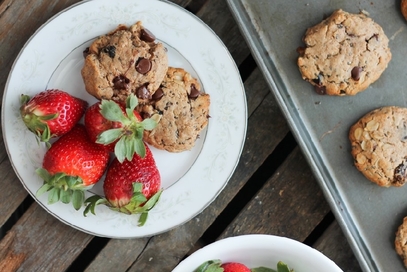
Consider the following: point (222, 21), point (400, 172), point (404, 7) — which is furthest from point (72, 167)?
point (404, 7)

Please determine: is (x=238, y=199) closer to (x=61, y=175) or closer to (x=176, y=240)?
(x=176, y=240)

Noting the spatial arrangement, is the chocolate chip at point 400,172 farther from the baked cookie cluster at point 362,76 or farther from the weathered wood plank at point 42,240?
the weathered wood plank at point 42,240

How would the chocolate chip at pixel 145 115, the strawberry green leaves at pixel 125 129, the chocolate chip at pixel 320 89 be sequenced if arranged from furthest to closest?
1. the chocolate chip at pixel 320 89
2. the chocolate chip at pixel 145 115
3. the strawberry green leaves at pixel 125 129

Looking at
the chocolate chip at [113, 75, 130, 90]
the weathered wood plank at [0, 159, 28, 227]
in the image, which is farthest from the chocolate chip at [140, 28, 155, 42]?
the weathered wood plank at [0, 159, 28, 227]

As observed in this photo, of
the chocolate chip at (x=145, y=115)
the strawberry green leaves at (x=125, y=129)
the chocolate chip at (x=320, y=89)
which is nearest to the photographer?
the strawberry green leaves at (x=125, y=129)

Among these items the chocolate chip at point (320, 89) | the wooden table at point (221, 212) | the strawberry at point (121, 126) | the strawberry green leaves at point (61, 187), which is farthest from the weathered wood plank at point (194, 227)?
the strawberry at point (121, 126)

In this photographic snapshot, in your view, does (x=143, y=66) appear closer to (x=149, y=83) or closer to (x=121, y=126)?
(x=149, y=83)
